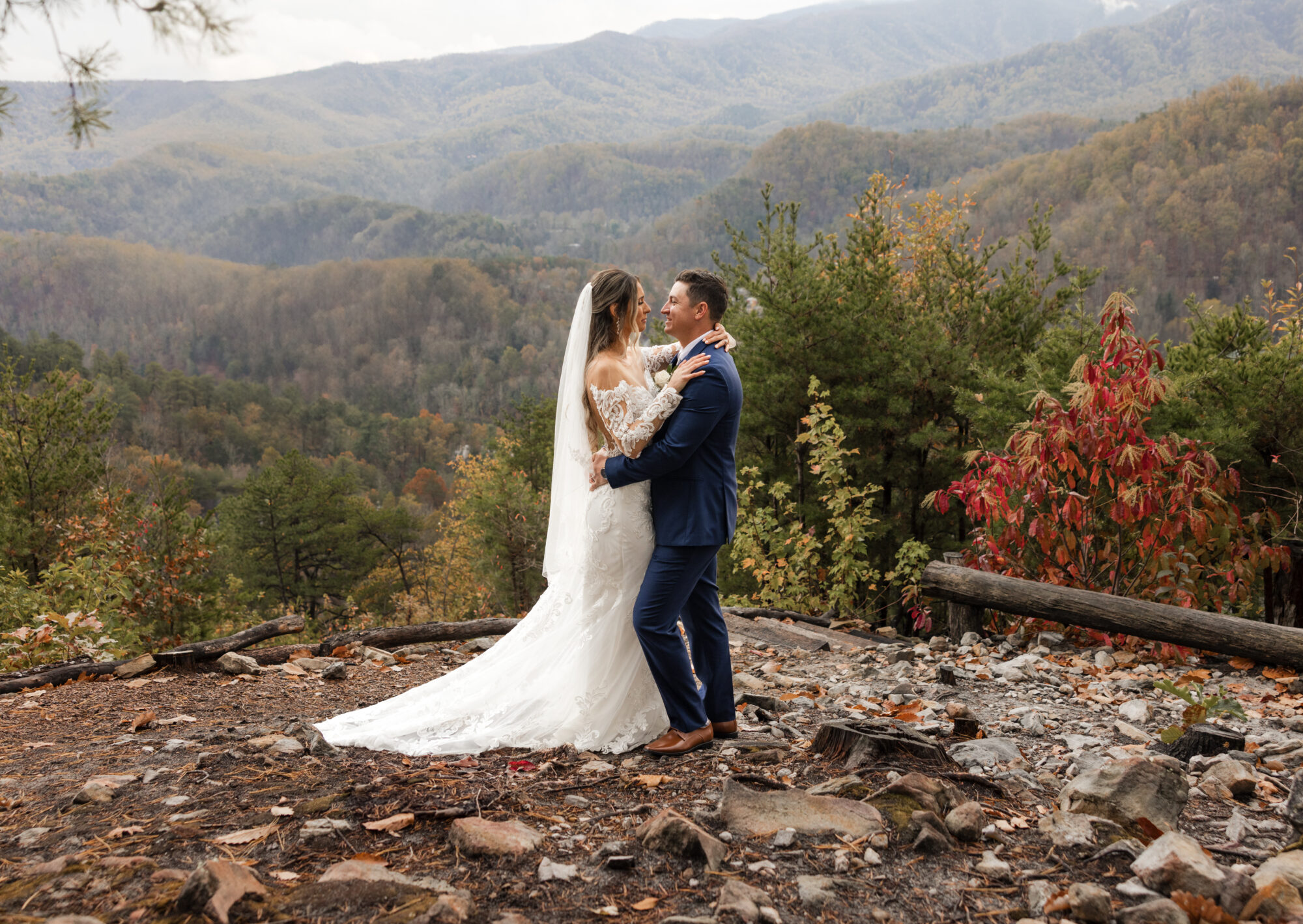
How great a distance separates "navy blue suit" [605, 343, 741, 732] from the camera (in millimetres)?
3451

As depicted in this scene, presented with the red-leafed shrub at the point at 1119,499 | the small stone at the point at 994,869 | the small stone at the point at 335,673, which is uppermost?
the red-leafed shrub at the point at 1119,499

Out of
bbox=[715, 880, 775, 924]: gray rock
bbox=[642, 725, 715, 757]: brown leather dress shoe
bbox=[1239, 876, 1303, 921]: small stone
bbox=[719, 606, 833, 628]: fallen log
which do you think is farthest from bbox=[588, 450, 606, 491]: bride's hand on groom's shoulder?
bbox=[719, 606, 833, 628]: fallen log

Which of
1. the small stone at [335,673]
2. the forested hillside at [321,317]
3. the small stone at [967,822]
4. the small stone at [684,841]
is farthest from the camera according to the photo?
the forested hillside at [321,317]

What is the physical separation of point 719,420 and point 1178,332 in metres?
53.4

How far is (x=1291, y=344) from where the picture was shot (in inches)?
268

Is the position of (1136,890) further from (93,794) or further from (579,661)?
(93,794)

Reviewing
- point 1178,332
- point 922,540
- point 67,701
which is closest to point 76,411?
point 67,701

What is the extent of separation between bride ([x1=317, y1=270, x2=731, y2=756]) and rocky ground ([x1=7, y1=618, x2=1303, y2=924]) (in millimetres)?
184

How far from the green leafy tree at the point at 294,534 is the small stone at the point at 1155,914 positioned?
36.4 m

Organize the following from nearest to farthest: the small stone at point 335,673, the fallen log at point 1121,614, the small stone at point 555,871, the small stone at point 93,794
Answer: the small stone at point 555,871 < the small stone at point 93,794 < the fallen log at point 1121,614 < the small stone at point 335,673

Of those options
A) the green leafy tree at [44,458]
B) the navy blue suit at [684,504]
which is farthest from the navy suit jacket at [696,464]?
the green leafy tree at [44,458]

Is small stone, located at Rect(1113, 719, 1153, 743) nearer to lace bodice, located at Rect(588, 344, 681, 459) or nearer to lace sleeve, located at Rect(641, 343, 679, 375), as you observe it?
lace bodice, located at Rect(588, 344, 681, 459)

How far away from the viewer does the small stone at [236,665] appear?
5254 mm

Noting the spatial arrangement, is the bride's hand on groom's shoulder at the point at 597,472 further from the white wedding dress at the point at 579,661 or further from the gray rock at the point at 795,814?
the gray rock at the point at 795,814
